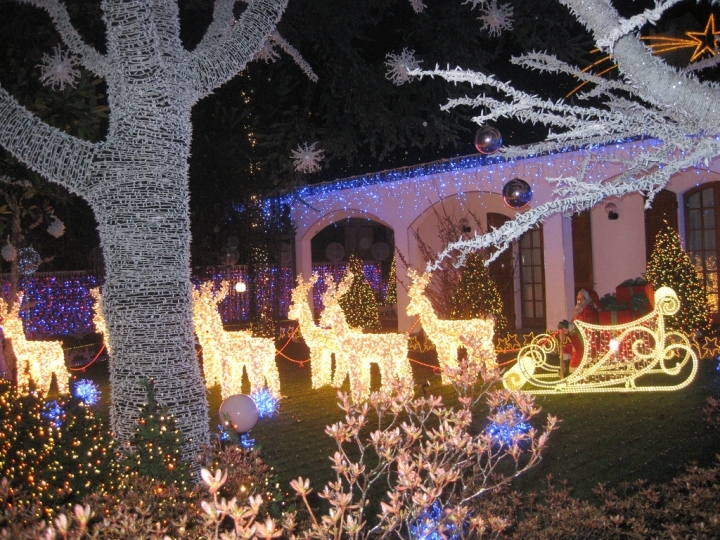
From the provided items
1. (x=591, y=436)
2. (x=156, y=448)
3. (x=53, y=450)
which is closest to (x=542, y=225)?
(x=591, y=436)

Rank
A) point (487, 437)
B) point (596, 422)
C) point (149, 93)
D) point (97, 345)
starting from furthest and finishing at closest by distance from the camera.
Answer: point (97, 345) → point (596, 422) → point (149, 93) → point (487, 437)

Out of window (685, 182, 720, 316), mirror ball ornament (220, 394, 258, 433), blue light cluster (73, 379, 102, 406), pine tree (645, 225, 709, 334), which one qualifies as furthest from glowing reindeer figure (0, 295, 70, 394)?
window (685, 182, 720, 316)

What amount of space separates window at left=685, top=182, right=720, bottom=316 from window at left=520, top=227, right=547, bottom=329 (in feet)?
10.1

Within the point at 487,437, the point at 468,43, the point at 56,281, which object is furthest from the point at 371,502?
the point at 56,281

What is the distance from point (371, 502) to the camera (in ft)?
16.3

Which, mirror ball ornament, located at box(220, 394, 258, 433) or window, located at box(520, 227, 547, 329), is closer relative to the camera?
mirror ball ornament, located at box(220, 394, 258, 433)

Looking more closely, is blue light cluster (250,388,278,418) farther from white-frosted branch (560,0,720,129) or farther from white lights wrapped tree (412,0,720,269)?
white-frosted branch (560,0,720,129)

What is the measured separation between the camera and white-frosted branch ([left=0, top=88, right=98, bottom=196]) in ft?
15.5

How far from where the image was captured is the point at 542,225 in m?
13.8

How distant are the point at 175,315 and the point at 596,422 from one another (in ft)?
15.2

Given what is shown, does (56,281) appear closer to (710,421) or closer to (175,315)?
(175,315)

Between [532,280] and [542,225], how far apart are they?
2.70 m

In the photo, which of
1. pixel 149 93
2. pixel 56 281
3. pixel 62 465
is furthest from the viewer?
pixel 56 281

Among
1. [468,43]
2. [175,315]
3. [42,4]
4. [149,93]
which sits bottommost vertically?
[175,315]
